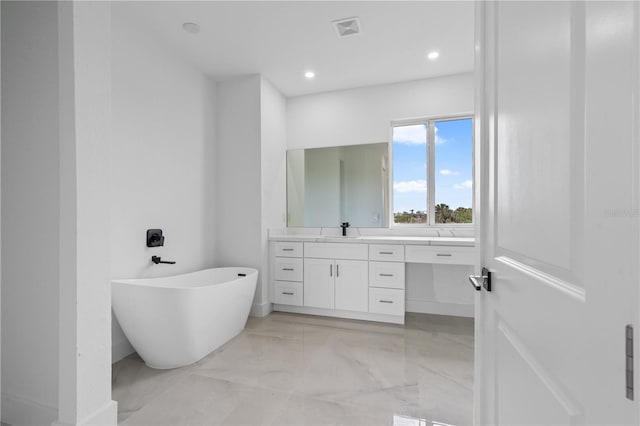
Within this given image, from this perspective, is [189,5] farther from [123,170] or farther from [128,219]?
[128,219]

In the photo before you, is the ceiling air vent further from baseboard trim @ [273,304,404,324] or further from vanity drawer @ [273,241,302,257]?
baseboard trim @ [273,304,404,324]

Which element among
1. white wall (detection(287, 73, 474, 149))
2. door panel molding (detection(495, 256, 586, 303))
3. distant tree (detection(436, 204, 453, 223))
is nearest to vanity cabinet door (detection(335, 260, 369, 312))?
distant tree (detection(436, 204, 453, 223))

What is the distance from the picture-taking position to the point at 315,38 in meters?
2.57

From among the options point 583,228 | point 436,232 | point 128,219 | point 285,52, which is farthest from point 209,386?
point 285,52

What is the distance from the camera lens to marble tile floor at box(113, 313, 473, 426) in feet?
5.10

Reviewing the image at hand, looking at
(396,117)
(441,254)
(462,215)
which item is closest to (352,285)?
(441,254)

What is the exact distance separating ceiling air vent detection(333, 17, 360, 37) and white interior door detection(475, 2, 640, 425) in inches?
69.9

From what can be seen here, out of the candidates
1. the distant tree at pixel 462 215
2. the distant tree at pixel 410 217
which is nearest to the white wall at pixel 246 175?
the distant tree at pixel 410 217

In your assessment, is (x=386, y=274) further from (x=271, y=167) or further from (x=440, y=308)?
(x=271, y=167)

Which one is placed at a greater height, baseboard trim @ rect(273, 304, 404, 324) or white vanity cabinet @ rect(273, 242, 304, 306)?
white vanity cabinet @ rect(273, 242, 304, 306)

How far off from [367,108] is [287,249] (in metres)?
1.99

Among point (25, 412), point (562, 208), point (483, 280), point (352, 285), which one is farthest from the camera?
A: point (352, 285)


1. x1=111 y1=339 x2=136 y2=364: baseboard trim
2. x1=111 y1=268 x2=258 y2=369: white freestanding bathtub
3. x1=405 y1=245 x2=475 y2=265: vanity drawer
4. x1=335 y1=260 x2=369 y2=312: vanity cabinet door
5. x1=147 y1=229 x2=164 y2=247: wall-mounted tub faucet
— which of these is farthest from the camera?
x1=335 y1=260 x2=369 y2=312: vanity cabinet door

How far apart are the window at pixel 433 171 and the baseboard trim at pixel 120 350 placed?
9.60 ft
